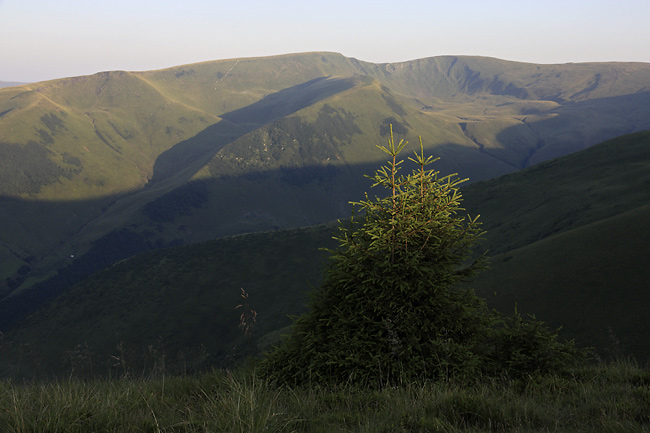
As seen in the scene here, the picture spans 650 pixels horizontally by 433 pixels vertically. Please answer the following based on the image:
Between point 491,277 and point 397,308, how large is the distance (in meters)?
40.0

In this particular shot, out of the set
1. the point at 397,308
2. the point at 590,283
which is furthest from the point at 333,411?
the point at 590,283

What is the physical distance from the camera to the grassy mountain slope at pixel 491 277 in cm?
3253

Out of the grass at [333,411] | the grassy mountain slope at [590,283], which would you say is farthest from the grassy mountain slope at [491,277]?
the grass at [333,411]

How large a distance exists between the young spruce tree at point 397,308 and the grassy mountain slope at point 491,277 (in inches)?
699

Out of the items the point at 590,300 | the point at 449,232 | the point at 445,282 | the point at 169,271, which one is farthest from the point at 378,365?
the point at 169,271

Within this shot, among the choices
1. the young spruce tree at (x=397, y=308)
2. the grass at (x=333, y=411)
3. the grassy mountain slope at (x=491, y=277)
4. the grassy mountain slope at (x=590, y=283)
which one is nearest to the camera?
the grass at (x=333, y=411)

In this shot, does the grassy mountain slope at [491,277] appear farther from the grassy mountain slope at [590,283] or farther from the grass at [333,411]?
the grass at [333,411]

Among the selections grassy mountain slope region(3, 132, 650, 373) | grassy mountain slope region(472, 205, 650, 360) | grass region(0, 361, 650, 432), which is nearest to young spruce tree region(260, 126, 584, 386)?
grass region(0, 361, 650, 432)

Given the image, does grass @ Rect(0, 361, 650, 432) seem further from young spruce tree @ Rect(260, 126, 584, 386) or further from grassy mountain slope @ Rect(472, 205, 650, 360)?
grassy mountain slope @ Rect(472, 205, 650, 360)

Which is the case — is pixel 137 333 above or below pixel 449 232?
below

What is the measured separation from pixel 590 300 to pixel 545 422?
31630mm

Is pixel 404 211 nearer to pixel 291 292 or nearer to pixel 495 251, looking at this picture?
pixel 495 251

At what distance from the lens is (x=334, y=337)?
9117 millimetres

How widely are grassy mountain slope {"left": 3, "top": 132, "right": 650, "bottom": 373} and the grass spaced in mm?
19973
